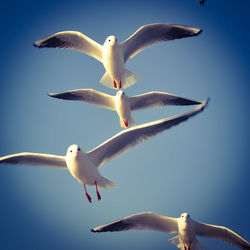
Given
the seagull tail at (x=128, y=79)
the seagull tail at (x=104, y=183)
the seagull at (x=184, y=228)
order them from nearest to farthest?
1. the seagull tail at (x=104, y=183)
2. the seagull at (x=184, y=228)
3. the seagull tail at (x=128, y=79)

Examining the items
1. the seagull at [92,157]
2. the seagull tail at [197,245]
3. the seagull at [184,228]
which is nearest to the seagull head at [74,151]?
the seagull at [92,157]

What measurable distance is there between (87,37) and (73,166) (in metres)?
2.62

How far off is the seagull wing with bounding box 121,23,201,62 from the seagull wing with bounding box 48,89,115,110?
2.71 ft

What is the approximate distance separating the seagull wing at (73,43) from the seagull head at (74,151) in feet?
7.50

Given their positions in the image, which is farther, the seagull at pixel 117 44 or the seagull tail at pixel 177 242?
the seagull at pixel 117 44

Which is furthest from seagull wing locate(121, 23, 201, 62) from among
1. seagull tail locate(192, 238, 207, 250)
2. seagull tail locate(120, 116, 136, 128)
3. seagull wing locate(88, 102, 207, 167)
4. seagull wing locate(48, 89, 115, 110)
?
seagull tail locate(192, 238, 207, 250)

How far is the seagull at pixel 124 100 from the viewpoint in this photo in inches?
318

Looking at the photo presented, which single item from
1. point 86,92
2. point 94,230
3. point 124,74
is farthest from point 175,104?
point 94,230

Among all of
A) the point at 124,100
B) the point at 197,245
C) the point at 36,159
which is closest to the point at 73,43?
the point at 124,100

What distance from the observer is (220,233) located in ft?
24.4

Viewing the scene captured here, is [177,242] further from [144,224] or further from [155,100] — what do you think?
[155,100]

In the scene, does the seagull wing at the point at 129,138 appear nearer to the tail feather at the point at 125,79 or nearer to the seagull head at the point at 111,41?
the tail feather at the point at 125,79

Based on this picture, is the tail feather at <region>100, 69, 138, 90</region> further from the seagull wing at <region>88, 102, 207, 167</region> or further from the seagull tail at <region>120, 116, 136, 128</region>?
the seagull wing at <region>88, 102, 207, 167</region>

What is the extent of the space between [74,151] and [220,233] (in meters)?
2.81
